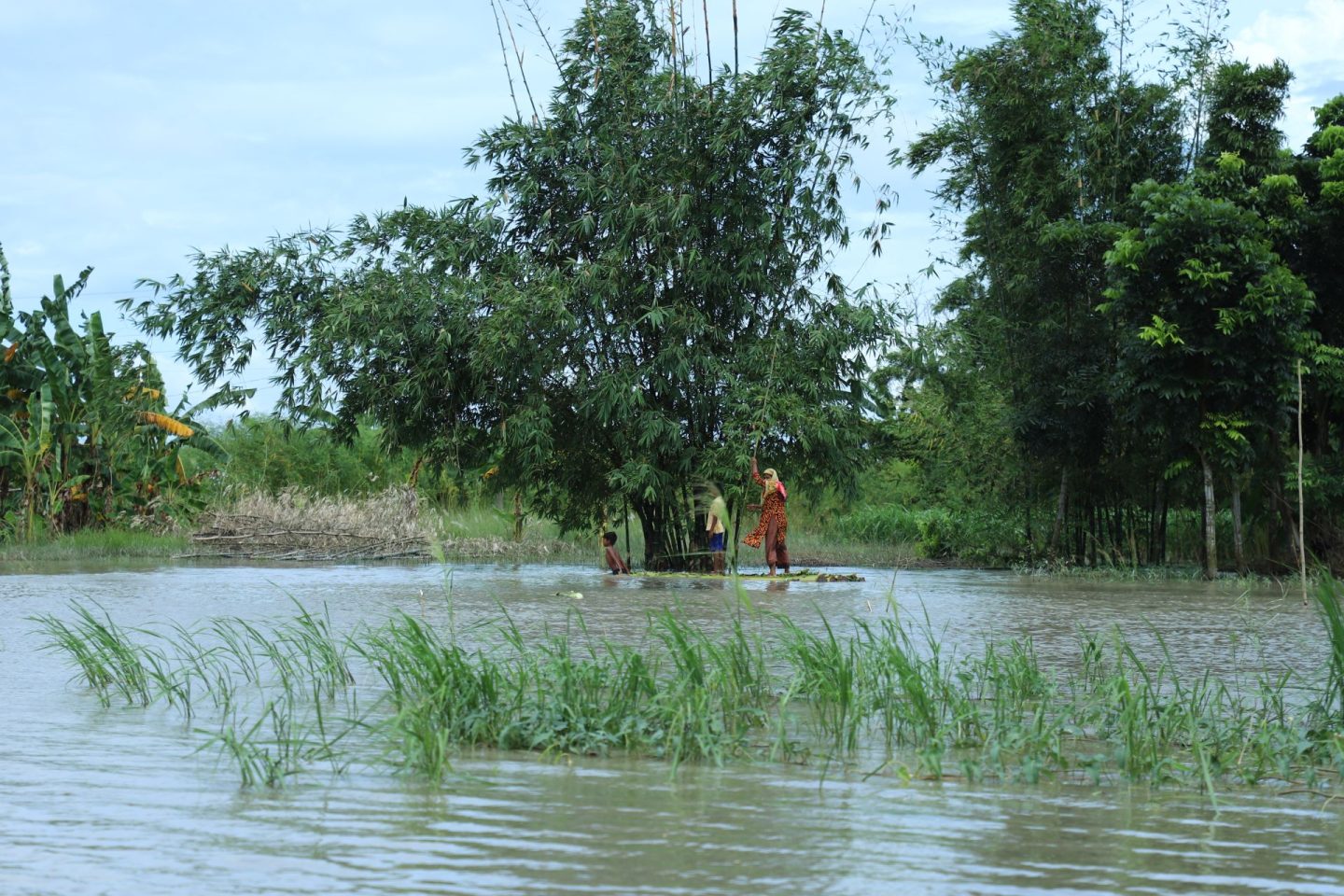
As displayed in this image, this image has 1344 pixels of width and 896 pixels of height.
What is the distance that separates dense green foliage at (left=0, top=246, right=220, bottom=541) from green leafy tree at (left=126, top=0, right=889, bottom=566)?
3.71 metres

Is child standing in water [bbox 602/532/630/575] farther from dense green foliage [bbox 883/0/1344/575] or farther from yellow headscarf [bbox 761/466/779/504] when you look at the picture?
dense green foliage [bbox 883/0/1344/575]

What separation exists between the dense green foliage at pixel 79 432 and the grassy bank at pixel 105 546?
2.57 feet

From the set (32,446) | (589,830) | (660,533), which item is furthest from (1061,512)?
(589,830)

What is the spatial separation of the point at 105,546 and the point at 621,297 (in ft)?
33.5

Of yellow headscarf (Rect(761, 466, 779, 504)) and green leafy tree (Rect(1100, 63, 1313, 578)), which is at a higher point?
green leafy tree (Rect(1100, 63, 1313, 578))

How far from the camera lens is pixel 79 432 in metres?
24.5

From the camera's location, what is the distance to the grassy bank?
2239 centimetres

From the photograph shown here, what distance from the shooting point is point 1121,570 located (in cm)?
2019

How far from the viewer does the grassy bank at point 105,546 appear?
22.4 metres

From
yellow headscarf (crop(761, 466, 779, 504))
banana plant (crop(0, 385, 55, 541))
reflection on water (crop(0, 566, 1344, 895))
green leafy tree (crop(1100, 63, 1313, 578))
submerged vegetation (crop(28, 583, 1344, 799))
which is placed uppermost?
green leafy tree (crop(1100, 63, 1313, 578))

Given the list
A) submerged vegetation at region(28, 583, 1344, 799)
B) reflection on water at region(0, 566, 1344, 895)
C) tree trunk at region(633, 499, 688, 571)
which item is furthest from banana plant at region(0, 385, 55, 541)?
reflection on water at region(0, 566, 1344, 895)

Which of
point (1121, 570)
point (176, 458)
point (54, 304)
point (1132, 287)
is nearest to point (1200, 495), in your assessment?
point (1121, 570)

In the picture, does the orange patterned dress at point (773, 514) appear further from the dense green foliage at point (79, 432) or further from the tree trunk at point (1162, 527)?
the dense green foliage at point (79, 432)

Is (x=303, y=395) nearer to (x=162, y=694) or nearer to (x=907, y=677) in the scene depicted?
(x=162, y=694)
